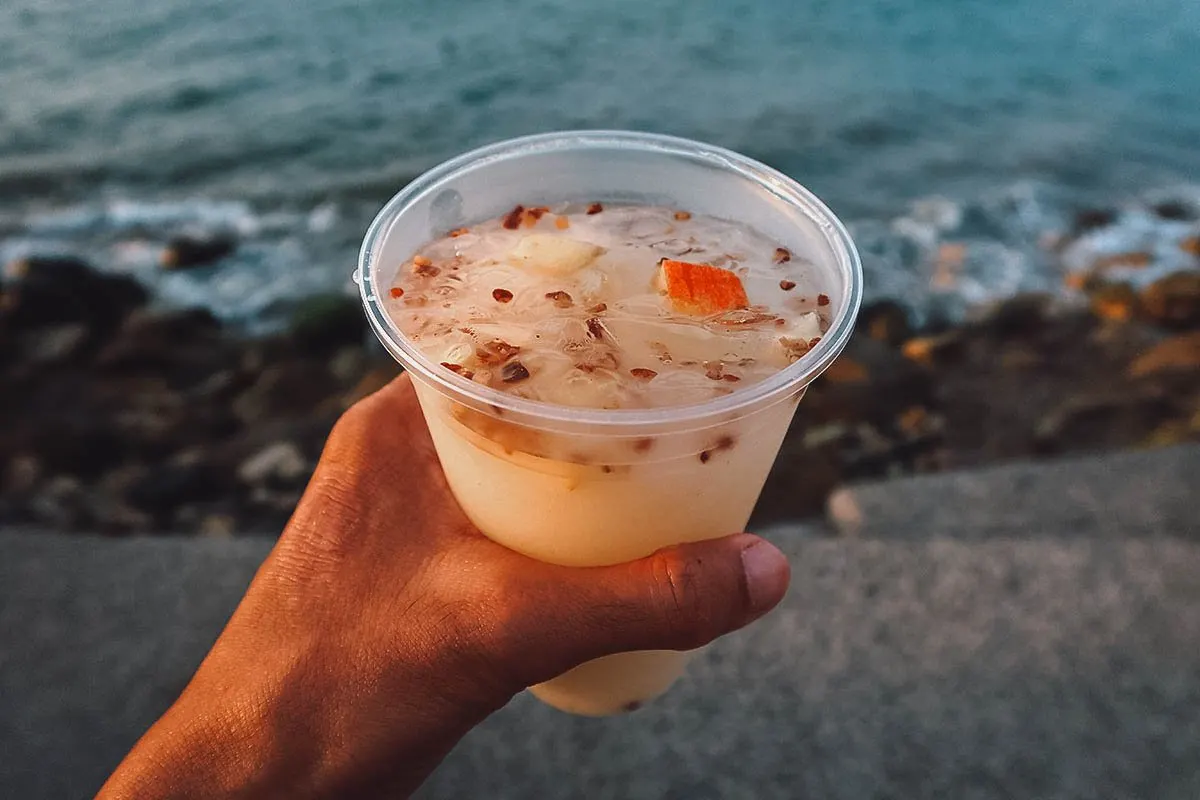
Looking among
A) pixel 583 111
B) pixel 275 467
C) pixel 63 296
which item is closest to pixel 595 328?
pixel 275 467

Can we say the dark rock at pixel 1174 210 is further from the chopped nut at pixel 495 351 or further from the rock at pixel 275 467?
the chopped nut at pixel 495 351

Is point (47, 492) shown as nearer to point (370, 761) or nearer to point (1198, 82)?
point (370, 761)

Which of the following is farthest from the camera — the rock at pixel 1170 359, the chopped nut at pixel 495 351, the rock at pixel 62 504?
the rock at pixel 1170 359

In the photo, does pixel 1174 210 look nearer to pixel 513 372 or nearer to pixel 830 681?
pixel 830 681

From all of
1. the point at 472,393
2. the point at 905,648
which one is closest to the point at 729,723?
the point at 905,648

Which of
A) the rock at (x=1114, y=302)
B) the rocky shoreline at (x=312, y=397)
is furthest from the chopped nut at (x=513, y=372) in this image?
the rock at (x=1114, y=302)

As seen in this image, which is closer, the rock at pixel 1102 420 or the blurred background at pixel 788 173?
the blurred background at pixel 788 173

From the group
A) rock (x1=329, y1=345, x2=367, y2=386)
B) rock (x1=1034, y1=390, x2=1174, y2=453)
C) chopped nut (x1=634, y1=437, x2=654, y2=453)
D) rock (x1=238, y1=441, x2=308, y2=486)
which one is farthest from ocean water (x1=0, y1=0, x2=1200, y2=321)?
chopped nut (x1=634, y1=437, x2=654, y2=453)
